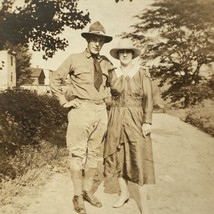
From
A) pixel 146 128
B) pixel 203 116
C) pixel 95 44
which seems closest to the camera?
pixel 146 128

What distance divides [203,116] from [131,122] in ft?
4.18

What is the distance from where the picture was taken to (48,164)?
356 cm

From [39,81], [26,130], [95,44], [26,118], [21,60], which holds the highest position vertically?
[95,44]

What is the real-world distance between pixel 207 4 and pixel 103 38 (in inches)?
42.1

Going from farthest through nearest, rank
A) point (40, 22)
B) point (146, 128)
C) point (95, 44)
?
point (40, 22), point (95, 44), point (146, 128)

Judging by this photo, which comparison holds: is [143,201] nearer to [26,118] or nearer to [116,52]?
[116,52]

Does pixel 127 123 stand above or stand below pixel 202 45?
below

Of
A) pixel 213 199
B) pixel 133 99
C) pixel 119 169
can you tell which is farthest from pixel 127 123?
pixel 213 199

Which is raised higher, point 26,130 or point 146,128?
point 146,128

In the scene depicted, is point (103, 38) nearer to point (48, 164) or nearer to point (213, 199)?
point (48, 164)

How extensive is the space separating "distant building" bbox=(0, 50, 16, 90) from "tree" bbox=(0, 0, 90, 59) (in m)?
0.15

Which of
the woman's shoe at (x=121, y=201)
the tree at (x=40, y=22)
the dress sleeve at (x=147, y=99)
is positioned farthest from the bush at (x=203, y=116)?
the tree at (x=40, y=22)

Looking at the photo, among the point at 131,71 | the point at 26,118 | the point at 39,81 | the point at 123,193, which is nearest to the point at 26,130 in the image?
the point at 26,118

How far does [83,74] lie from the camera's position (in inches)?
113
